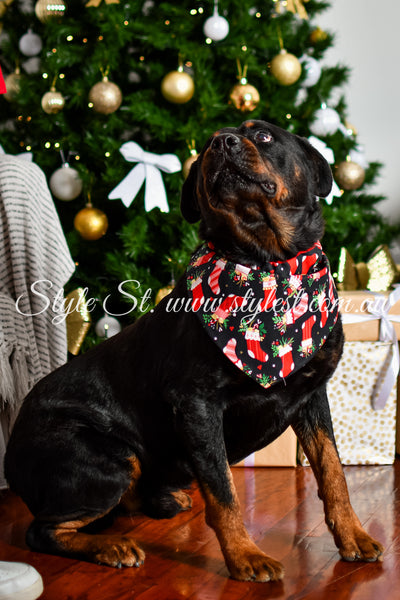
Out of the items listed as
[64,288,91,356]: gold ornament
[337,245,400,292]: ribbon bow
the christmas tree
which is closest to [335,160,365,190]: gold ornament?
the christmas tree

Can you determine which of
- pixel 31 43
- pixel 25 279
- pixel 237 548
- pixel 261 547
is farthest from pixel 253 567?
pixel 31 43

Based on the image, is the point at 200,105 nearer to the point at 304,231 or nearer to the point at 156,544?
the point at 304,231

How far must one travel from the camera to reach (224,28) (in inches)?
114

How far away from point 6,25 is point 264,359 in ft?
8.53

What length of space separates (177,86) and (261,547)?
201 centimetres

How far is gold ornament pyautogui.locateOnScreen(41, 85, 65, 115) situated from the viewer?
9.93 feet

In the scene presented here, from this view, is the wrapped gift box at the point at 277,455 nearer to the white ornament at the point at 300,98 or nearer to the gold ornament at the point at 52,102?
the white ornament at the point at 300,98

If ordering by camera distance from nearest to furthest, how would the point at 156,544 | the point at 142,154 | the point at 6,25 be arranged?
the point at 156,544
the point at 142,154
the point at 6,25

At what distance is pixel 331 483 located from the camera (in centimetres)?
171

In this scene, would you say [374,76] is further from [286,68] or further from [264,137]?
[264,137]

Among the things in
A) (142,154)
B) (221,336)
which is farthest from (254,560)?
(142,154)

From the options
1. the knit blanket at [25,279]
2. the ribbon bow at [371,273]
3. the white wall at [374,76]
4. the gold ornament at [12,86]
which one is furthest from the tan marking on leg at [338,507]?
the gold ornament at [12,86]

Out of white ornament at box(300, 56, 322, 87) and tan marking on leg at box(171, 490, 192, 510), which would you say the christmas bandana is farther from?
white ornament at box(300, 56, 322, 87)

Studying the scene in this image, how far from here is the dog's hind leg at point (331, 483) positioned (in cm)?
165
